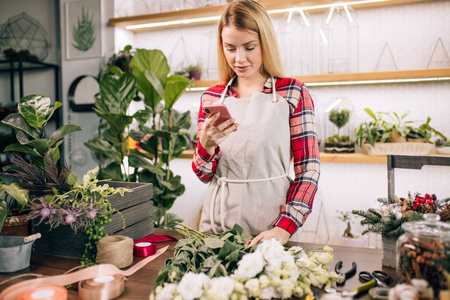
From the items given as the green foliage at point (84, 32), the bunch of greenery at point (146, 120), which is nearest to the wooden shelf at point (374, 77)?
the bunch of greenery at point (146, 120)

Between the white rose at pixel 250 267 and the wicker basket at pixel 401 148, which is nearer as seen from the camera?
the white rose at pixel 250 267

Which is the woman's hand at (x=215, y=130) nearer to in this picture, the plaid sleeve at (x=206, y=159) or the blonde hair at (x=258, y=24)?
the plaid sleeve at (x=206, y=159)

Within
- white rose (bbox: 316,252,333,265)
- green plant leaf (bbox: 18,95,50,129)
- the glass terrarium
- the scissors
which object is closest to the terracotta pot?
green plant leaf (bbox: 18,95,50,129)

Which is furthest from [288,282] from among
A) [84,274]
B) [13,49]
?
[13,49]

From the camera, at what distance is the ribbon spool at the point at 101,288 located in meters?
0.78

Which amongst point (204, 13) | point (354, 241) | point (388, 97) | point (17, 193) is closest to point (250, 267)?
point (17, 193)

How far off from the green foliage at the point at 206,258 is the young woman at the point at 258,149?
14.1 inches

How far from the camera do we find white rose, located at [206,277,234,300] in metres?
0.66

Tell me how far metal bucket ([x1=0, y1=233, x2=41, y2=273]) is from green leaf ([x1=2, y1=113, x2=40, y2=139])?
1.02ft

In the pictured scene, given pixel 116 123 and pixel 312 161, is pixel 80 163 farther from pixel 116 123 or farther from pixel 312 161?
pixel 312 161

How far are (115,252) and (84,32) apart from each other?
288cm

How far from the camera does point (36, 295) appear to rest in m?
0.74

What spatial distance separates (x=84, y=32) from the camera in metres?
3.28

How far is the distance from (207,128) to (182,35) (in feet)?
8.12
